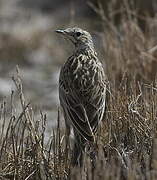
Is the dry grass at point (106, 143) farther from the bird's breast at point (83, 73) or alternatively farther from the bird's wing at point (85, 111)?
the bird's breast at point (83, 73)

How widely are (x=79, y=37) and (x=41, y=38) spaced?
610 centimetres

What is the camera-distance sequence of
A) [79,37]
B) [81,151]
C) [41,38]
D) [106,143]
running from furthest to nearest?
[41,38], [79,37], [106,143], [81,151]

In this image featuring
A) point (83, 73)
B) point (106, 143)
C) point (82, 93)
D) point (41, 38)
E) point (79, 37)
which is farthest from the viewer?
point (41, 38)

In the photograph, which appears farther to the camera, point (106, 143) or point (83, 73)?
point (83, 73)

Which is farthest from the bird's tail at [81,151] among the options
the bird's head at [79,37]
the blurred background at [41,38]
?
the blurred background at [41,38]

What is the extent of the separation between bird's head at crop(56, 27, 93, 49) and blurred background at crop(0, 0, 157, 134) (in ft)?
7.47

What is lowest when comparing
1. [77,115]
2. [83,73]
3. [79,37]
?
[77,115]

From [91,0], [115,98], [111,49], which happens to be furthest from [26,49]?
[115,98]

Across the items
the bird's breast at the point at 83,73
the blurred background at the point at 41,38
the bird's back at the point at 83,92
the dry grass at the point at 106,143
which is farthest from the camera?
the blurred background at the point at 41,38

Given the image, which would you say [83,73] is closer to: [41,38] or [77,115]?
[77,115]

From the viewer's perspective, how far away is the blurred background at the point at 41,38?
9.81 meters

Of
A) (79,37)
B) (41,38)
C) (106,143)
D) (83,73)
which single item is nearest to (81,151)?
(106,143)

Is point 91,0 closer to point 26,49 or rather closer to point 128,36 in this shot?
point 26,49

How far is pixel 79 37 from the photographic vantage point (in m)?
6.02
